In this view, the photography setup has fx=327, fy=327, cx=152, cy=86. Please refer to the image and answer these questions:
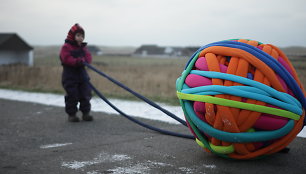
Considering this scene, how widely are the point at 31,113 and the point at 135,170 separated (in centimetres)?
480

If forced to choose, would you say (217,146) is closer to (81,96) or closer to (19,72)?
(81,96)

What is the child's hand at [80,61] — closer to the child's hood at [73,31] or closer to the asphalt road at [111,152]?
the child's hood at [73,31]

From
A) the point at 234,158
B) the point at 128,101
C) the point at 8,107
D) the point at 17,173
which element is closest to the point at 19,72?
the point at 8,107

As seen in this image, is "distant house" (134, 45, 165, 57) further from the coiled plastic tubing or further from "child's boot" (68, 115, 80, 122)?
the coiled plastic tubing

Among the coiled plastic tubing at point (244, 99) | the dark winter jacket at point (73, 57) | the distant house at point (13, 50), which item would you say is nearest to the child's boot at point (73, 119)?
the dark winter jacket at point (73, 57)

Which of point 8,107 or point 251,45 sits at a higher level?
point 251,45

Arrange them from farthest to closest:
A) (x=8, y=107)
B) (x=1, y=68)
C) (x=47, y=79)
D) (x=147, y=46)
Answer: (x=147, y=46) < (x=1, y=68) < (x=47, y=79) < (x=8, y=107)

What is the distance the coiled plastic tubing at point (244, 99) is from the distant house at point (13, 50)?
113 feet

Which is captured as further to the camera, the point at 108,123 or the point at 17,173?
the point at 108,123

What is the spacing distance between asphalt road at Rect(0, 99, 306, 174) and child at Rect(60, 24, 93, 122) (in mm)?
411

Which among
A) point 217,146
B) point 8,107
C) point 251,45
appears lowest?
point 8,107

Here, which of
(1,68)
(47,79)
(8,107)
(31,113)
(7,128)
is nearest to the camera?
(7,128)

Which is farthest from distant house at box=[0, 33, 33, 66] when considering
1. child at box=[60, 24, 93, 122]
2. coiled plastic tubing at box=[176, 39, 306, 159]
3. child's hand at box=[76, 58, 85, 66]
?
coiled plastic tubing at box=[176, 39, 306, 159]

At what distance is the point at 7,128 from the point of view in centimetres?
602
